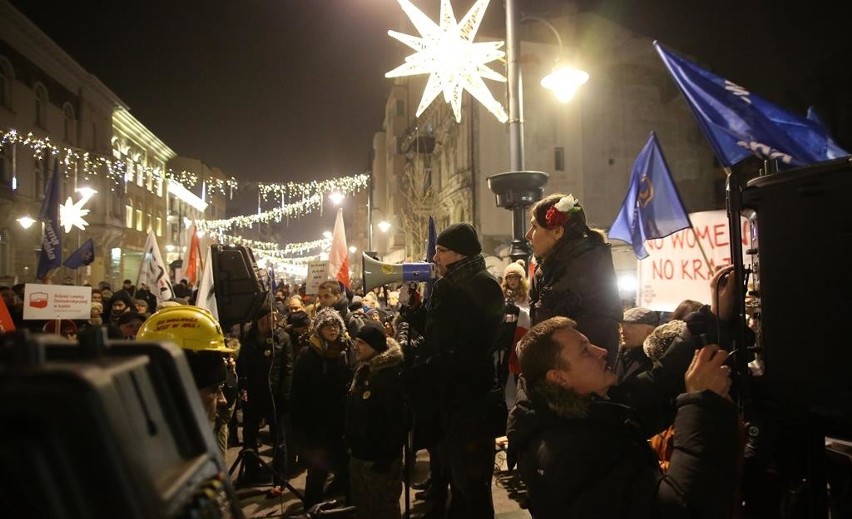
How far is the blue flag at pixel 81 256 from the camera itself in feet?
46.9

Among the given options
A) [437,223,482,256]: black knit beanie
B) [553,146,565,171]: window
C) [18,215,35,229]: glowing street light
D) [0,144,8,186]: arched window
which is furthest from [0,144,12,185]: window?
[437,223,482,256]: black knit beanie

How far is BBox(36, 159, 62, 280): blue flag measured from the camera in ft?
38.5

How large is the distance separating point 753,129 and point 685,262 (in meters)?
1.93

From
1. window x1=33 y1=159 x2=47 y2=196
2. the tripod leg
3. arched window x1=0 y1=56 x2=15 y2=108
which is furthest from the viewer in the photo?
window x1=33 y1=159 x2=47 y2=196

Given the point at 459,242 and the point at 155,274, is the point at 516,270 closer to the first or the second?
the point at 459,242

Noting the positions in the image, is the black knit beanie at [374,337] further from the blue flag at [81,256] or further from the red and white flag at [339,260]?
the blue flag at [81,256]

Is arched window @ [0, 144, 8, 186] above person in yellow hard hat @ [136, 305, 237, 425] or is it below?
above

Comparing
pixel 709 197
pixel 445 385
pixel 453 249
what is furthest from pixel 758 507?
pixel 709 197

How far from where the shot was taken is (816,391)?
199 centimetres

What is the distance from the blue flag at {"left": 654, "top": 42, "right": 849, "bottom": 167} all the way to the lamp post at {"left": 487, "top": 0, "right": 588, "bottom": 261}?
2427 mm

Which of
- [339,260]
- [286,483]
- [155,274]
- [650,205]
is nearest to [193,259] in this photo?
[155,274]

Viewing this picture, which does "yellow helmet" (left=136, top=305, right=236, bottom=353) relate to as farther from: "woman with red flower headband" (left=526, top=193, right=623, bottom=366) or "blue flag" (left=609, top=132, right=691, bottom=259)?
"blue flag" (left=609, top=132, right=691, bottom=259)

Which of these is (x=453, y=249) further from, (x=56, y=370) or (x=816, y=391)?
(x=56, y=370)

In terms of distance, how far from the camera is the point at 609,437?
2.17 metres
